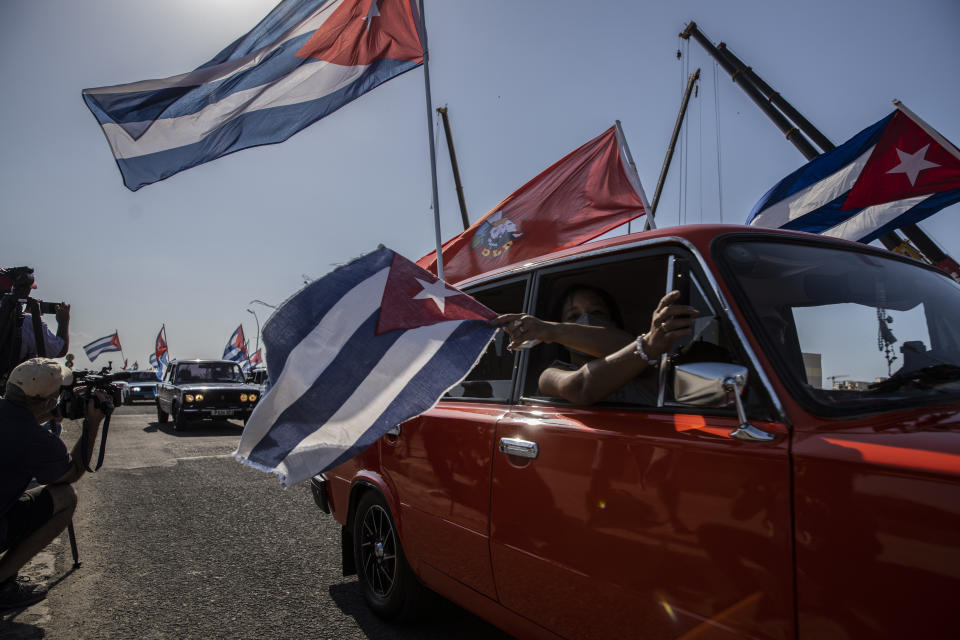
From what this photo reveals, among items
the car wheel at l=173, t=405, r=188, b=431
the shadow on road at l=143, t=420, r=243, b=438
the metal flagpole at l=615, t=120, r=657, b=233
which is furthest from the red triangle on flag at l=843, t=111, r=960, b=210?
the car wheel at l=173, t=405, r=188, b=431

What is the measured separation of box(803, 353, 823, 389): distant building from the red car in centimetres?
1

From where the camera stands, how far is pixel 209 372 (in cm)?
1631

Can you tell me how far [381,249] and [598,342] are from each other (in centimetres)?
114

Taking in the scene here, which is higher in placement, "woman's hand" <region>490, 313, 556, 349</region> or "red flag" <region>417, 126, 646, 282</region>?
"red flag" <region>417, 126, 646, 282</region>

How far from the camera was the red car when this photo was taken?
1.31m

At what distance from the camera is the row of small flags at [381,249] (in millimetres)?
2445

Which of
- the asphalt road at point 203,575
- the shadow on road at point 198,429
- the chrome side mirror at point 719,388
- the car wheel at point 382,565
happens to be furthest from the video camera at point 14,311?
the shadow on road at point 198,429

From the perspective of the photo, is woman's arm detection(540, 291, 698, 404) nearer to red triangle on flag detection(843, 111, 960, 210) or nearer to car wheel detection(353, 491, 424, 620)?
car wheel detection(353, 491, 424, 620)

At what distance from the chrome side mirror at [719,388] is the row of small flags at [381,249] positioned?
3.59ft

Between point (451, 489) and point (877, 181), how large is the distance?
622 centimetres

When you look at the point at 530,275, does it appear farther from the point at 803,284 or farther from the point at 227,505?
the point at 227,505

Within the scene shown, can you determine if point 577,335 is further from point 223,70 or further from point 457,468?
point 223,70

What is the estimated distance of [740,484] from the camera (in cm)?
155

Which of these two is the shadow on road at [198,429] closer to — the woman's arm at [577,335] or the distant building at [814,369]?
the woman's arm at [577,335]
